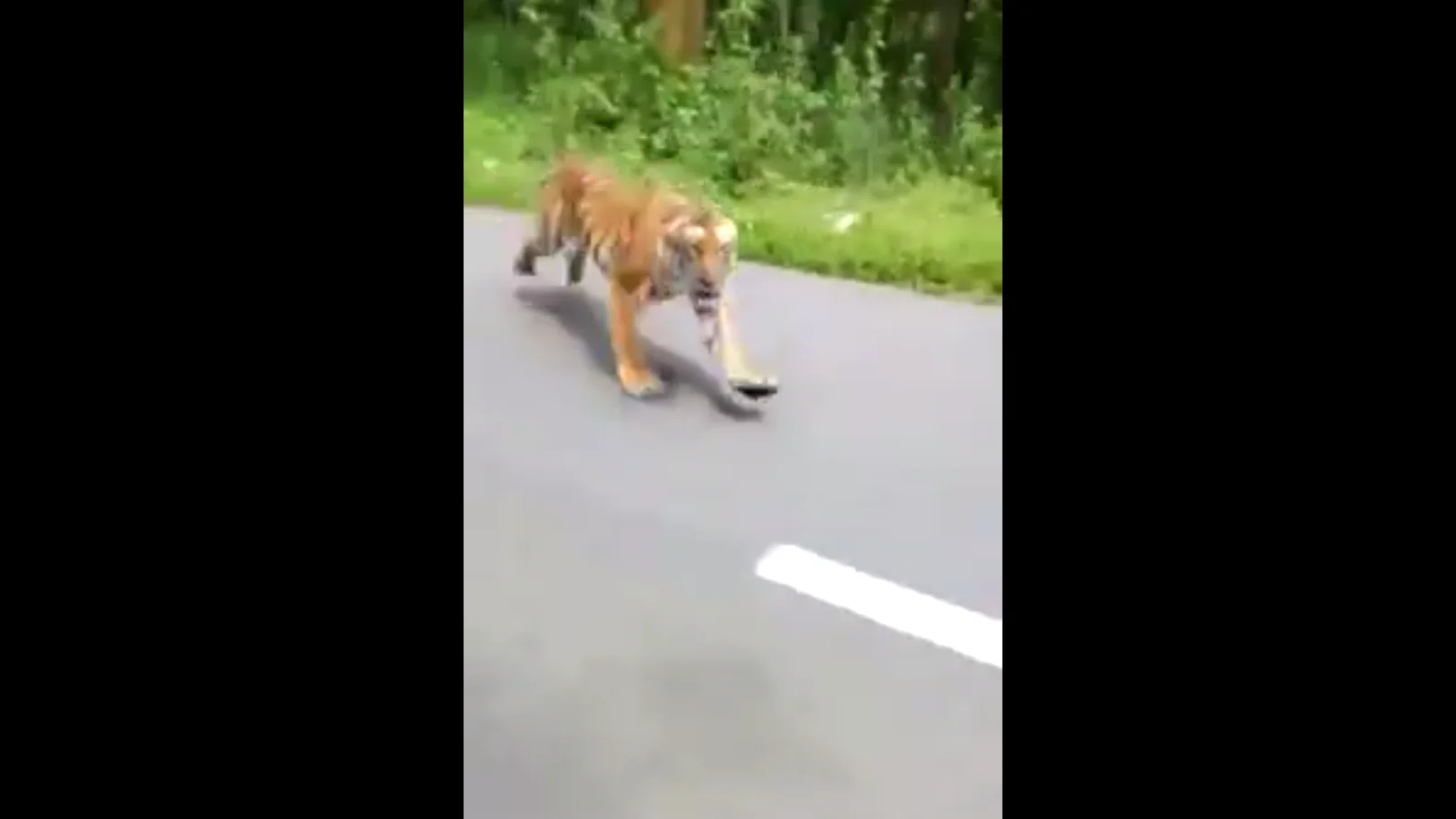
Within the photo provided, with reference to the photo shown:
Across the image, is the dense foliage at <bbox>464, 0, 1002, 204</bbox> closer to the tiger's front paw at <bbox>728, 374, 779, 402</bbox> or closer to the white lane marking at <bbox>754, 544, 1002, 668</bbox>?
the tiger's front paw at <bbox>728, 374, 779, 402</bbox>

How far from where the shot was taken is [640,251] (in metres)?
1.10

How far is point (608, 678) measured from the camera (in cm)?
107

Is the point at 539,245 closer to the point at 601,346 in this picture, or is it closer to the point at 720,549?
the point at 601,346

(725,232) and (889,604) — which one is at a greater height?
(725,232)

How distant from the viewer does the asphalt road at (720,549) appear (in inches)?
41.5

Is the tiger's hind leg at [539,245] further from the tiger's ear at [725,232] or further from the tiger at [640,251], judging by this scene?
the tiger's ear at [725,232]

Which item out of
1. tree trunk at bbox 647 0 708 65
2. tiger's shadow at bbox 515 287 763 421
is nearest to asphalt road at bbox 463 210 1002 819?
tiger's shadow at bbox 515 287 763 421

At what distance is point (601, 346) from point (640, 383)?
4 centimetres

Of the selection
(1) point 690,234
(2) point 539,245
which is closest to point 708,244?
(1) point 690,234

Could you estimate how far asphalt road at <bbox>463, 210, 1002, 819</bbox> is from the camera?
105cm

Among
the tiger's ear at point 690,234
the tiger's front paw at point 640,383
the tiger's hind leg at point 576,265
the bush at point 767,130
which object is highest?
the bush at point 767,130

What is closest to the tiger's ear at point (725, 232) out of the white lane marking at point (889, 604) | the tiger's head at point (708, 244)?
the tiger's head at point (708, 244)
